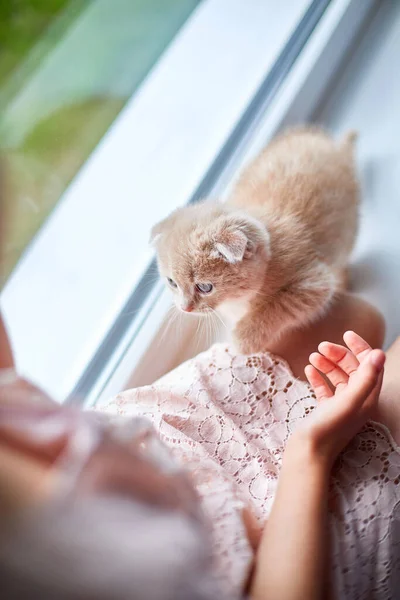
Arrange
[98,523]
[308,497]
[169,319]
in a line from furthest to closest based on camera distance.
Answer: [169,319], [308,497], [98,523]

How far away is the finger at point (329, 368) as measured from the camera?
0.71 m

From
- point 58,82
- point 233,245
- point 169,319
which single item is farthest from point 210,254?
point 58,82

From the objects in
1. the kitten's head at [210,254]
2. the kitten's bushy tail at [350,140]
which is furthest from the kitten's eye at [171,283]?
the kitten's bushy tail at [350,140]

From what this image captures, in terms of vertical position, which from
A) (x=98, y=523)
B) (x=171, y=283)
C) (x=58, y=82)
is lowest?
(x=98, y=523)

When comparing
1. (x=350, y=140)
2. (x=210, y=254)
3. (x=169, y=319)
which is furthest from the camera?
(x=350, y=140)

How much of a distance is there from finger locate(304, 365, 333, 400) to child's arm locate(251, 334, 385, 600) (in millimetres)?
33

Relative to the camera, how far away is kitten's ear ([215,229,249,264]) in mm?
777

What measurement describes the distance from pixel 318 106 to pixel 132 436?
117 centimetres

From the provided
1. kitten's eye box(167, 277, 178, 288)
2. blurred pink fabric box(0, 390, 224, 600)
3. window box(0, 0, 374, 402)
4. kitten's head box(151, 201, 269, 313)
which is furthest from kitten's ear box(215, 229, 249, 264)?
blurred pink fabric box(0, 390, 224, 600)

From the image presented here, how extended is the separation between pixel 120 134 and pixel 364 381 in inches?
32.6

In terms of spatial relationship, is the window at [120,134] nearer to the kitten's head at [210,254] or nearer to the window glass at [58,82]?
the window glass at [58,82]

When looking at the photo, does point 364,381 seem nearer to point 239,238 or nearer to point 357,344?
point 357,344

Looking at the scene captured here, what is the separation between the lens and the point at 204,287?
0.85 meters

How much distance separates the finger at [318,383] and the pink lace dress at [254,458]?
0.03 m
